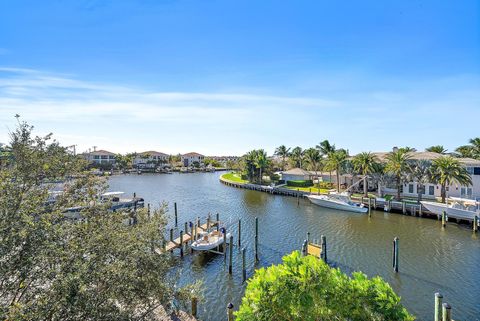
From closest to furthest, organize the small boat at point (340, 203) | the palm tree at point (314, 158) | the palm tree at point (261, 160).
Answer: the small boat at point (340, 203)
the palm tree at point (314, 158)
the palm tree at point (261, 160)

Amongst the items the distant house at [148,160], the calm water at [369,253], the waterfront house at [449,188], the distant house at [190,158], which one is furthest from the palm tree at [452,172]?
the distant house at [190,158]

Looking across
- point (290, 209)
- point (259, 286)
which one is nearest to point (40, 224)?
point (259, 286)

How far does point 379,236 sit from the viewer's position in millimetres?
30703

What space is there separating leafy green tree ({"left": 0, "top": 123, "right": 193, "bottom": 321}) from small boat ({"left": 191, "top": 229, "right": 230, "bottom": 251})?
15.4 meters

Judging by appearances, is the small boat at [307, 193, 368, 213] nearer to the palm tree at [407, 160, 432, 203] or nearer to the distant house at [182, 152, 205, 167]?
the palm tree at [407, 160, 432, 203]

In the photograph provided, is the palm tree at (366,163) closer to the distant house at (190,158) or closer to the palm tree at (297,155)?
the palm tree at (297,155)

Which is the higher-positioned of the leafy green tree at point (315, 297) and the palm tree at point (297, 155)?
the palm tree at point (297, 155)

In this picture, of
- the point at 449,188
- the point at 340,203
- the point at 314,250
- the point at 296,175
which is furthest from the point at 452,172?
the point at 296,175

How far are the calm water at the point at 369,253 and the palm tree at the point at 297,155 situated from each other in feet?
132

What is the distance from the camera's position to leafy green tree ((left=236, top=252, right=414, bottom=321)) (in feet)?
27.0

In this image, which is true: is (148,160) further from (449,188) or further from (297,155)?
(449,188)

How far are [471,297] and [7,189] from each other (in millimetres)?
25077

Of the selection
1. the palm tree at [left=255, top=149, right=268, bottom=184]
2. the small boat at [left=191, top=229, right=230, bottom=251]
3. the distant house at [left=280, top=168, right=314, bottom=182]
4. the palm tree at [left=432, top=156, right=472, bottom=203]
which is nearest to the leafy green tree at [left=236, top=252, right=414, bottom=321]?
the small boat at [left=191, top=229, right=230, bottom=251]

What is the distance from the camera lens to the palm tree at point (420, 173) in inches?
1678
